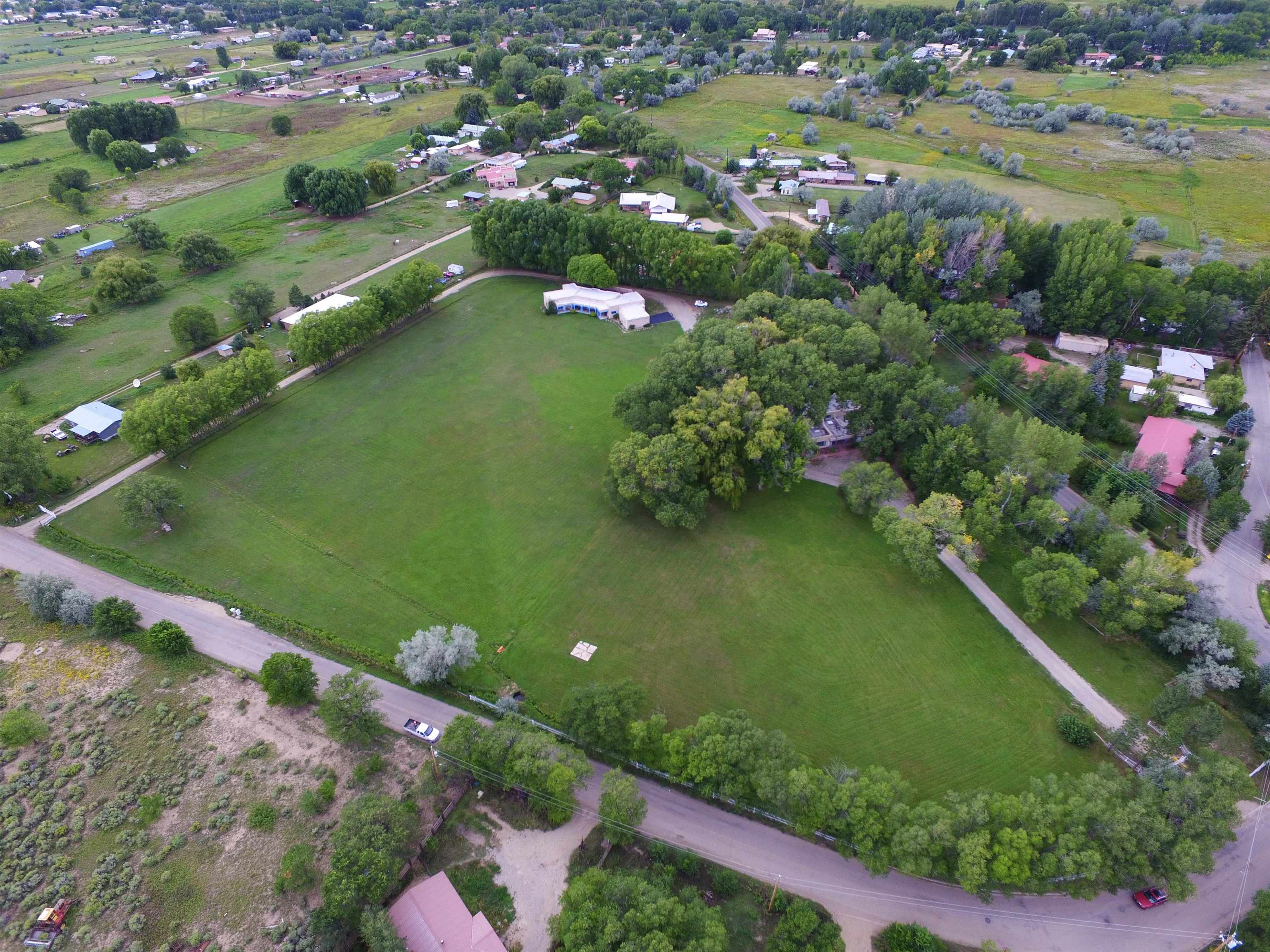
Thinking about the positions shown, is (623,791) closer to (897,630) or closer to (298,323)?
(897,630)

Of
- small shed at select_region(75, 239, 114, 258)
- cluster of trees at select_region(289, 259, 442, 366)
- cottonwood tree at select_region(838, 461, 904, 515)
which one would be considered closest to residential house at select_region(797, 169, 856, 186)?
cluster of trees at select_region(289, 259, 442, 366)

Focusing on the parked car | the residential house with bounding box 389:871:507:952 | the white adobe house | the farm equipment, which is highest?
the white adobe house

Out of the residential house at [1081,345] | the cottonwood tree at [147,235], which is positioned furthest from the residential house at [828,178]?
the cottonwood tree at [147,235]

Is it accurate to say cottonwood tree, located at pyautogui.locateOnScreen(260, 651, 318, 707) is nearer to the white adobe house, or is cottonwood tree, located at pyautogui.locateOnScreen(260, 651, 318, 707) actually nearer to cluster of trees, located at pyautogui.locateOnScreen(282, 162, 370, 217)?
the white adobe house

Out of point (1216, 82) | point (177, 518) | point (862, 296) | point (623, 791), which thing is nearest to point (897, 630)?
point (623, 791)

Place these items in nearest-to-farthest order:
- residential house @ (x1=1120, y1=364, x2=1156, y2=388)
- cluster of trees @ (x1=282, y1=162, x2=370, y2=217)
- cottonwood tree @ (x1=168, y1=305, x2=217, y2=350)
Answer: residential house @ (x1=1120, y1=364, x2=1156, y2=388) → cottonwood tree @ (x1=168, y1=305, x2=217, y2=350) → cluster of trees @ (x1=282, y1=162, x2=370, y2=217)

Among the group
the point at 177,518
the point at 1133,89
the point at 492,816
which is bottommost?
the point at 492,816
